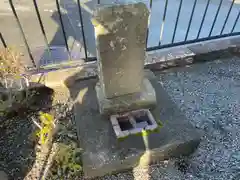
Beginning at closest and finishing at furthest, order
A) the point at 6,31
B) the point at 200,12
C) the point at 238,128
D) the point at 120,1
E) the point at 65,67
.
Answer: the point at 120,1 < the point at 238,128 < the point at 65,67 < the point at 6,31 < the point at 200,12

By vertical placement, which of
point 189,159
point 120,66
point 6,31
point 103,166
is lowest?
point 6,31

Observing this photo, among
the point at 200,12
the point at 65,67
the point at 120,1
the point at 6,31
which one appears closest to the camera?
the point at 120,1

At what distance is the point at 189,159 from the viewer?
90.0 inches

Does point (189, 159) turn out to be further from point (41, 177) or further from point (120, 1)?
point (120, 1)

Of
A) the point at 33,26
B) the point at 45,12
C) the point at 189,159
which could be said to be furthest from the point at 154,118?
the point at 45,12

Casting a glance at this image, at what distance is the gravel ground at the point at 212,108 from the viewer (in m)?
2.25

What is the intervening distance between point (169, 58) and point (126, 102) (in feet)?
3.52

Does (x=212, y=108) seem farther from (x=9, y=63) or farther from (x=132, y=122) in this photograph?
(x=9, y=63)

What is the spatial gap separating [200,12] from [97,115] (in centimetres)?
707

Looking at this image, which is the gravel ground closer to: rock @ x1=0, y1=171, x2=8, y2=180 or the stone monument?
the stone monument

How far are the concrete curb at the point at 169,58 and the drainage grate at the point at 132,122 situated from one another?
0.67m

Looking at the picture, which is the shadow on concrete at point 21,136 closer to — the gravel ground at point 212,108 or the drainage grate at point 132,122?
the drainage grate at point 132,122

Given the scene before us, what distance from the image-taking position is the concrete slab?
204 cm

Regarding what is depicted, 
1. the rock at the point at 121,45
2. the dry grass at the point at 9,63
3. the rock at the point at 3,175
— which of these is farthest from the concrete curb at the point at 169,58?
the rock at the point at 3,175
